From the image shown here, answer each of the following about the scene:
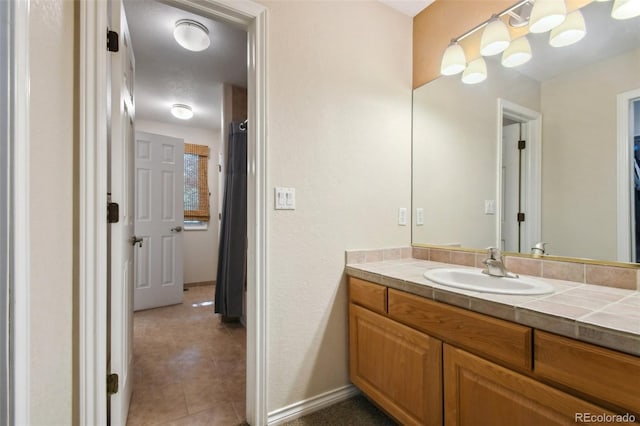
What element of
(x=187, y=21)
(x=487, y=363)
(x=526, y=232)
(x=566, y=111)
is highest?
(x=187, y=21)

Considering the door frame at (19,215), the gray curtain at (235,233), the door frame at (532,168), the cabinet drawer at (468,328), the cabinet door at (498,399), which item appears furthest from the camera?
the gray curtain at (235,233)

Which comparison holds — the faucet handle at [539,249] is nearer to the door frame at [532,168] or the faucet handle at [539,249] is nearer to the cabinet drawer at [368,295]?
the door frame at [532,168]

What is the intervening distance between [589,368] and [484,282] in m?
0.66

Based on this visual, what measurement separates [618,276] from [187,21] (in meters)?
2.77

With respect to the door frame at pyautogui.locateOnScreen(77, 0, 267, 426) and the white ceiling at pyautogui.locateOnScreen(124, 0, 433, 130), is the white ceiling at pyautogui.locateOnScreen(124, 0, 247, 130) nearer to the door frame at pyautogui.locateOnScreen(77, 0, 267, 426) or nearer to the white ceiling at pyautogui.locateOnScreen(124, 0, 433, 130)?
the white ceiling at pyautogui.locateOnScreen(124, 0, 433, 130)

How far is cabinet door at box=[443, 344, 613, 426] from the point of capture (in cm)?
78

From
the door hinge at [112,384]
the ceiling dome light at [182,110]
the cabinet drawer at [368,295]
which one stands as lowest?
the door hinge at [112,384]

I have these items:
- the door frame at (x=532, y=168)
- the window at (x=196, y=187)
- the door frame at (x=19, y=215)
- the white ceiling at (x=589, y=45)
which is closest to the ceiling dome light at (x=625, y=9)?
the white ceiling at (x=589, y=45)

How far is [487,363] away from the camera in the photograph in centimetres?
97

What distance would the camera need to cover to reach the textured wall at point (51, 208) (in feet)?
2.22

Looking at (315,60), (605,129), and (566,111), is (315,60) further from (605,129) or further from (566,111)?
(605,129)

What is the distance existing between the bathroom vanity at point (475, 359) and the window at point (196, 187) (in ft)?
11.1

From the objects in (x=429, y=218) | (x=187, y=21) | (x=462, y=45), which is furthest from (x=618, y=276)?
(x=187, y=21)

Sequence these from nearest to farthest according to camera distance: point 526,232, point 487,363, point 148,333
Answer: point 487,363
point 526,232
point 148,333
